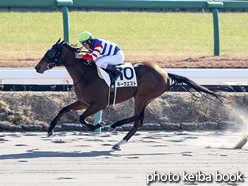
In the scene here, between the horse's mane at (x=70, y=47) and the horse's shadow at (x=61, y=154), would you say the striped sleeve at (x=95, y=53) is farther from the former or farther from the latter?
the horse's shadow at (x=61, y=154)

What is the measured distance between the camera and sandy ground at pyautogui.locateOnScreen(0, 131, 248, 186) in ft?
16.0

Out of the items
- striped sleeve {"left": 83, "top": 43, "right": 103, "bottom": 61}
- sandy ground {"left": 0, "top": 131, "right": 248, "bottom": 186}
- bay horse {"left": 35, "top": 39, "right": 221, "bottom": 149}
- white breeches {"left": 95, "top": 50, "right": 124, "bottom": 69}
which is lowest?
sandy ground {"left": 0, "top": 131, "right": 248, "bottom": 186}

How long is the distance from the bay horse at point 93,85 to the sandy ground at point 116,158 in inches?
14.9

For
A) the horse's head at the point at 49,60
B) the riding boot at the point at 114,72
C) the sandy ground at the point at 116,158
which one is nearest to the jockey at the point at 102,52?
the riding boot at the point at 114,72

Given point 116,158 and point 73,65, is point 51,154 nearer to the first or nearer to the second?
point 116,158

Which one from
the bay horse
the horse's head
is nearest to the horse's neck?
the bay horse

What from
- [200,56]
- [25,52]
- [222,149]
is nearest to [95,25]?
[25,52]

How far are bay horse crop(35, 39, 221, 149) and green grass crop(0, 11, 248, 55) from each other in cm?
618

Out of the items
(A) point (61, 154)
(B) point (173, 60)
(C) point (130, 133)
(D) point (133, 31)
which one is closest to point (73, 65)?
(C) point (130, 133)

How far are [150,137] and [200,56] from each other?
5.80 meters

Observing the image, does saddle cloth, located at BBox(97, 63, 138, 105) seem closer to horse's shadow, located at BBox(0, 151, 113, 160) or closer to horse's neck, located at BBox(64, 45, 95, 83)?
horse's neck, located at BBox(64, 45, 95, 83)

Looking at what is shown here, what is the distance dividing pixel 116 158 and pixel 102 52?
1837mm

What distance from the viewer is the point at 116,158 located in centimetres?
585

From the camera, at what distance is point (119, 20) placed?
53.5ft
